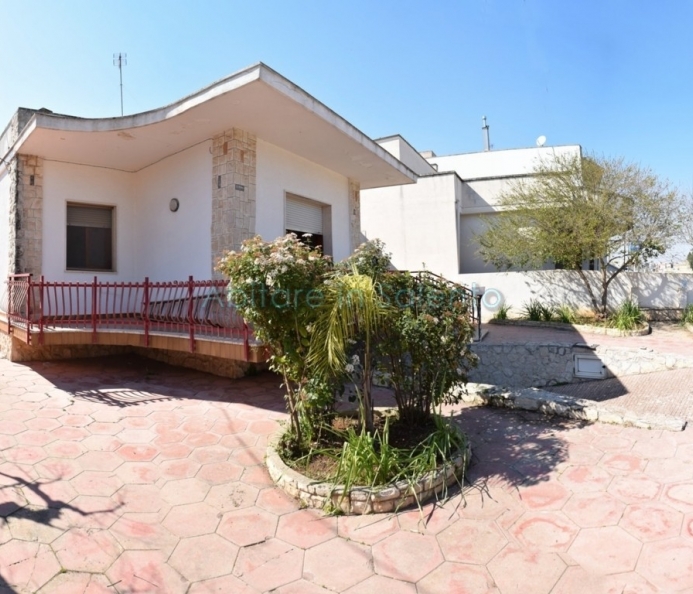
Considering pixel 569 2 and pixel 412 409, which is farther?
pixel 569 2

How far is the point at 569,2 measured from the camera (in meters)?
6.35

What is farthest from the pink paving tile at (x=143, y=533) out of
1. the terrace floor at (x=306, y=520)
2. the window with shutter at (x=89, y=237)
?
the window with shutter at (x=89, y=237)

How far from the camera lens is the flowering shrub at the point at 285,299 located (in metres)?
3.73

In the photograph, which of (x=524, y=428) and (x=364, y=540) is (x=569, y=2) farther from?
(x=364, y=540)

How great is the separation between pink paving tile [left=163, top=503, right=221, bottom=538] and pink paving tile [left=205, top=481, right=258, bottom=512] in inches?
3.2

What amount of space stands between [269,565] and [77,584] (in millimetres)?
1163

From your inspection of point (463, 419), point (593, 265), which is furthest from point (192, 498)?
point (593, 265)

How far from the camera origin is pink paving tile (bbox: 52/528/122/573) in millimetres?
2609

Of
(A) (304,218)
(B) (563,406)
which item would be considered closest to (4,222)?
(A) (304,218)

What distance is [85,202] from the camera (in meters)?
8.63

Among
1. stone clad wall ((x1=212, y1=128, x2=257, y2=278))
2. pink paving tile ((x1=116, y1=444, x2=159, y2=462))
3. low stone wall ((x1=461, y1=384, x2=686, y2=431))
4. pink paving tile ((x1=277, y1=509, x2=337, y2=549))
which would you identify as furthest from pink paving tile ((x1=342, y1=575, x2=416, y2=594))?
stone clad wall ((x1=212, y1=128, x2=257, y2=278))

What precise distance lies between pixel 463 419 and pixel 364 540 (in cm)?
263

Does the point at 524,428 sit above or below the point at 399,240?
below

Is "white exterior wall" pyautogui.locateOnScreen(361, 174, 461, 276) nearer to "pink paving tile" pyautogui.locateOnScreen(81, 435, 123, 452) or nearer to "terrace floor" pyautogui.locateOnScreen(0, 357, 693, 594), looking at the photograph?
"terrace floor" pyautogui.locateOnScreen(0, 357, 693, 594)
